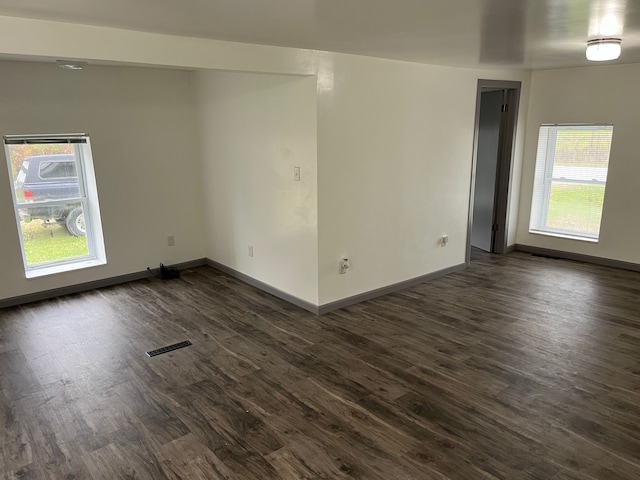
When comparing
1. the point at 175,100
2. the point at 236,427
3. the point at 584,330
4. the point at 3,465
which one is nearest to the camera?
→ the point at 3,465

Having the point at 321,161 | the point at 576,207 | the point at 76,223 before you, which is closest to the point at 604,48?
the point at 321,161

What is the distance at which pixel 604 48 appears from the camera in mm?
3254

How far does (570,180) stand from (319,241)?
3.69 meters

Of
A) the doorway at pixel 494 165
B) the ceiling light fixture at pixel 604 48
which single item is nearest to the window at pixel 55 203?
the doorway at pixel 494 165

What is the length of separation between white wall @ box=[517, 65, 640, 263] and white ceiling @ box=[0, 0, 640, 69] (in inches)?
63.4

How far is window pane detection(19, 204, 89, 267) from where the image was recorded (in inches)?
181

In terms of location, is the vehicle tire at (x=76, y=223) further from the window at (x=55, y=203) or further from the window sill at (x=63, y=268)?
the window sill at (x=63, y=268)

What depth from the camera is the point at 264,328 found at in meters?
3.87

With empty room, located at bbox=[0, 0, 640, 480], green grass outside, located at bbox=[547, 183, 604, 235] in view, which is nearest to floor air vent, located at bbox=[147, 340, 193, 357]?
empty room, located at bbox=[0, 0, 640, 480]

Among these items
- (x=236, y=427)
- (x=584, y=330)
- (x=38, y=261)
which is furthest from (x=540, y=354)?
(x=38, y=261)

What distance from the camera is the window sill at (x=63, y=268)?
4617 mm

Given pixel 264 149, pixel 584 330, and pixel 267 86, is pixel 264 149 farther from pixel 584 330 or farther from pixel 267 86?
pixel 584 330

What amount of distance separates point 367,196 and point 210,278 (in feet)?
6.98

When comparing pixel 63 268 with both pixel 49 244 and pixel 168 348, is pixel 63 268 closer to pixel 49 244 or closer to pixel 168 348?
pixel 49 244
